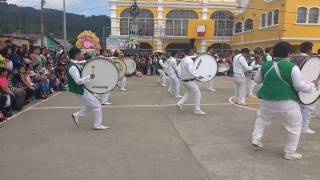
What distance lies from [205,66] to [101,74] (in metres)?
3.99

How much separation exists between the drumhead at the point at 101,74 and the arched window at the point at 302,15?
32.8 meters

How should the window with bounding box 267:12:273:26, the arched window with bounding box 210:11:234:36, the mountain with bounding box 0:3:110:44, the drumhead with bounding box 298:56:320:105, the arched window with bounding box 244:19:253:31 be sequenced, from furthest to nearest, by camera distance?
the arched window with bounding box 210:11:234:36, the mountain with bounding box 0:3:110:44, the arched window with bounding box 244:19:253:31, the window with bounding box 267:12:273:26, the drumhead with bounding box 298:56:320:105

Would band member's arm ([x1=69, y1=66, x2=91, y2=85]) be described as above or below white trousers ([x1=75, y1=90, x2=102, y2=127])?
above

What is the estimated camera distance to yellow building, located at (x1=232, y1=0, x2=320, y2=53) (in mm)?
37750

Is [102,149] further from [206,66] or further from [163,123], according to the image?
[206,66]

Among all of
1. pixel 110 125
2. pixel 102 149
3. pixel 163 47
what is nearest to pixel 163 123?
pixel 110 125

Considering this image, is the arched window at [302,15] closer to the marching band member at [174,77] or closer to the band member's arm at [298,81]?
the marching band member at [174,77]

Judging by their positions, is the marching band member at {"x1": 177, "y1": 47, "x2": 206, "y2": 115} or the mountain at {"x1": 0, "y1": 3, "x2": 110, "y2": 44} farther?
the mountain at {"x1": 0, "y1": 3, "x2": 110, "y2": 44}

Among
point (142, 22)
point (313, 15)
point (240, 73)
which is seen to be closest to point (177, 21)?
point (142, 22)

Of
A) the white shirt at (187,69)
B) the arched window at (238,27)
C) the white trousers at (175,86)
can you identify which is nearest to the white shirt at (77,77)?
the white shirt at (187,69)

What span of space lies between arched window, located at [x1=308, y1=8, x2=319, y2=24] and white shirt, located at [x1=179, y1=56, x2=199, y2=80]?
102 ft

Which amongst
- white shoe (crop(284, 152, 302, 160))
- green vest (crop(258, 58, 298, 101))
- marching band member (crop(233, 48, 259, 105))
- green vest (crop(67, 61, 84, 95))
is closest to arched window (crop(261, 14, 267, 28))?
marching band member (crop(233, 48, 259, 105))

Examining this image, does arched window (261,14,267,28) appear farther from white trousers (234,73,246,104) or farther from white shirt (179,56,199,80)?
white shirt (179,56,199,80)

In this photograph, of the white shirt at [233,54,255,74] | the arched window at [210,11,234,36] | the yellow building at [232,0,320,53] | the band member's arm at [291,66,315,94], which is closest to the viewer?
the band member's arm at [291,66,315,94]
